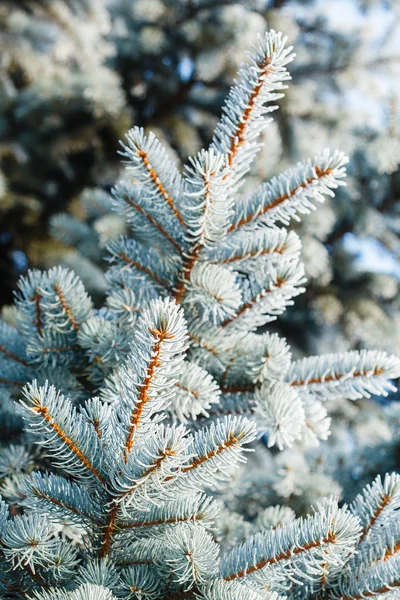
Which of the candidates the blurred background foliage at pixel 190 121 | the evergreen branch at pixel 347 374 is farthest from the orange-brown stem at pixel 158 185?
the blurred background foliage at pixel 190 121

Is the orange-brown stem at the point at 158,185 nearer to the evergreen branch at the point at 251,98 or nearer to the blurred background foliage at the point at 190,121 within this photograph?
the evergreen branch at the point at 251,98

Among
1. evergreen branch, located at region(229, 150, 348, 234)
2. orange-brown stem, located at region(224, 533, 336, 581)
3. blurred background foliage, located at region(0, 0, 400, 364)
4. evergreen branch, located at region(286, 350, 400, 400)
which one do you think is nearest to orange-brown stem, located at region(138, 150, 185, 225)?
evergreen branch, located at region(229, 150, 348, 234)

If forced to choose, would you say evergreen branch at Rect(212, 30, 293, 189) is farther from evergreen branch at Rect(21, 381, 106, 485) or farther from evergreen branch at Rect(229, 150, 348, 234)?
evergreen branch at Rect(21, 381, 106, 485)

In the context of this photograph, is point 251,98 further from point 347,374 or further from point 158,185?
point 347,374

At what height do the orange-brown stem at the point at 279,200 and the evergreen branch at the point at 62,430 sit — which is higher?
the orange-brown stem at the point at 279,200

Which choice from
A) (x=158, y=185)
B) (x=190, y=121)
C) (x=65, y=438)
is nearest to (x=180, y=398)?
(x=65, y=438)

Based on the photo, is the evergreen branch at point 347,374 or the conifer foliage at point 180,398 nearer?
the conifer foliage at point 180,398

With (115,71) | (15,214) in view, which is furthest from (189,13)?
(15,214)
